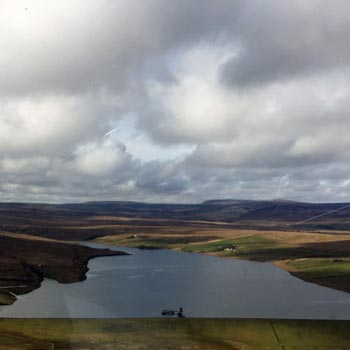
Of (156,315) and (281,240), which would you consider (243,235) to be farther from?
(156,315)

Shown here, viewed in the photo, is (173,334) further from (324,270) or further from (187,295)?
(324,270)

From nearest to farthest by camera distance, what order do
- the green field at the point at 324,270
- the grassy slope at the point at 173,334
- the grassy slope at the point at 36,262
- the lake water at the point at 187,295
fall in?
the grassy slope at the point at 173,334
the lake water at the point at 187,295
the grassy slope at the point at 36,262
the green field at the point at 324,270

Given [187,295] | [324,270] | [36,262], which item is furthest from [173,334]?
[36,262]

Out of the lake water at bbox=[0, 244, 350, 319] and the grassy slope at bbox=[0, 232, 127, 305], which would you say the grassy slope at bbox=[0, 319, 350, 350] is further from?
the grassy slope at bbox=[0, 232, 127, 305]

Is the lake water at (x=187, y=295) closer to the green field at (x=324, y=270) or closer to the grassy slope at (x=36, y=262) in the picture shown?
the grassy slope at (x=36, y=262)

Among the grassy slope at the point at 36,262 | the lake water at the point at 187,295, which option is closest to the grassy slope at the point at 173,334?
the lake water at the point at 187,295

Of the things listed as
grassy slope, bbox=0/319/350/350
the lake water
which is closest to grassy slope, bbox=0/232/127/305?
the lake water
